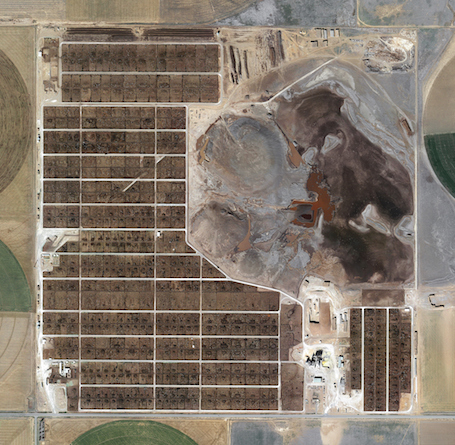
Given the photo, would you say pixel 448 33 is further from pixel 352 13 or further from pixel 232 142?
pixel 232 142

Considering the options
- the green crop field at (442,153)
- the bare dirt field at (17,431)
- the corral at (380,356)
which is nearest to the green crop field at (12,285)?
the bare dirt field at (17,431)

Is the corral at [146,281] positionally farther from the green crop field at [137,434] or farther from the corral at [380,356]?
the corral at [380,356]

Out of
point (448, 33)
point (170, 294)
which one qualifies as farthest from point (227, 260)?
point (448, 33)

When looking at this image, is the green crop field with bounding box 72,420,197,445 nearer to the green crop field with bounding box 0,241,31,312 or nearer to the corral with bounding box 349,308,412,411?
the green crop field with bounding box 0,241,31,312

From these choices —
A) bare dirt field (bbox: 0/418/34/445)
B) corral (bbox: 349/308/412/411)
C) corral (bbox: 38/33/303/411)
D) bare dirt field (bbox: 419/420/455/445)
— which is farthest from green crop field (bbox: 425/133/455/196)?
bare dirt field (bbox: 0/418/34/445)

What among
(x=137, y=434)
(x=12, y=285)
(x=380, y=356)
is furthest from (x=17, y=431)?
(x=380, y=356)

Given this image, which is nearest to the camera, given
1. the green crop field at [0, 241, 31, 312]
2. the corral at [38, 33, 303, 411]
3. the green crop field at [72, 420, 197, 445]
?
the corral at [38, 33, 303, 411]

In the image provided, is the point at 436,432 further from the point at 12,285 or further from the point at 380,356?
the point at 12,285
